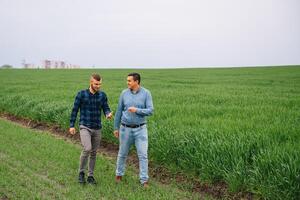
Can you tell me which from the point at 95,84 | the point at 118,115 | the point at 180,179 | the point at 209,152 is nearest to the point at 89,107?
the point at 95,84

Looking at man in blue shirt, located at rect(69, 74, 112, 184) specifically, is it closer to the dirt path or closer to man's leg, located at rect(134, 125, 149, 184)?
man's leg, located at rect(134, 125, 149, 184)

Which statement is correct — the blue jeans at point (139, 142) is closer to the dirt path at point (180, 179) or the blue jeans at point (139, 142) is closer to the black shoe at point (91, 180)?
the black shoe at point (91, 180)

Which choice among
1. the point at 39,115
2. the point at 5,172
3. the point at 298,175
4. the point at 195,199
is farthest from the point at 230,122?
the point at 39,115

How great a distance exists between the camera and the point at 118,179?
23.1 feet

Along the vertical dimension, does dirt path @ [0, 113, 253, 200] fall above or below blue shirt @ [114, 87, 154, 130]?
below

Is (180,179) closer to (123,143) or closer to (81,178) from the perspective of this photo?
(123,143)

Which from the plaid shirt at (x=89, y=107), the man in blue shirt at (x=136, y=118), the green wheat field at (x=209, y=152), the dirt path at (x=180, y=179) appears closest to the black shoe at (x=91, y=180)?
the green wheat field at (x=209, y=152)

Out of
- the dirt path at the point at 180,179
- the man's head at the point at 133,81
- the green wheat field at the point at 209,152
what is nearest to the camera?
the green wheat field at the point at 209,152

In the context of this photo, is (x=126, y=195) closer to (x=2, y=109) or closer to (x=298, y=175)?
(x=298, y=175)

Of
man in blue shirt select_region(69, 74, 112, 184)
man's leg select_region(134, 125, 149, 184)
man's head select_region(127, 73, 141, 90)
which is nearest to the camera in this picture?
man's head select_region(127, 73, 141, 90)

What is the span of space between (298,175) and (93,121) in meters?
3.70

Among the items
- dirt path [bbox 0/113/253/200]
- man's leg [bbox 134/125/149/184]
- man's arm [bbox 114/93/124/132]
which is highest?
man's arm [bbox 114/93/124/132]

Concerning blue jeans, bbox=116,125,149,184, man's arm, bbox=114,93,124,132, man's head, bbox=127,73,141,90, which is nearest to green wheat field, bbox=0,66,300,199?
blue jeans, bbox=116,125,149,184

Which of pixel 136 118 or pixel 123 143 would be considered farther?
pixel 123 143
